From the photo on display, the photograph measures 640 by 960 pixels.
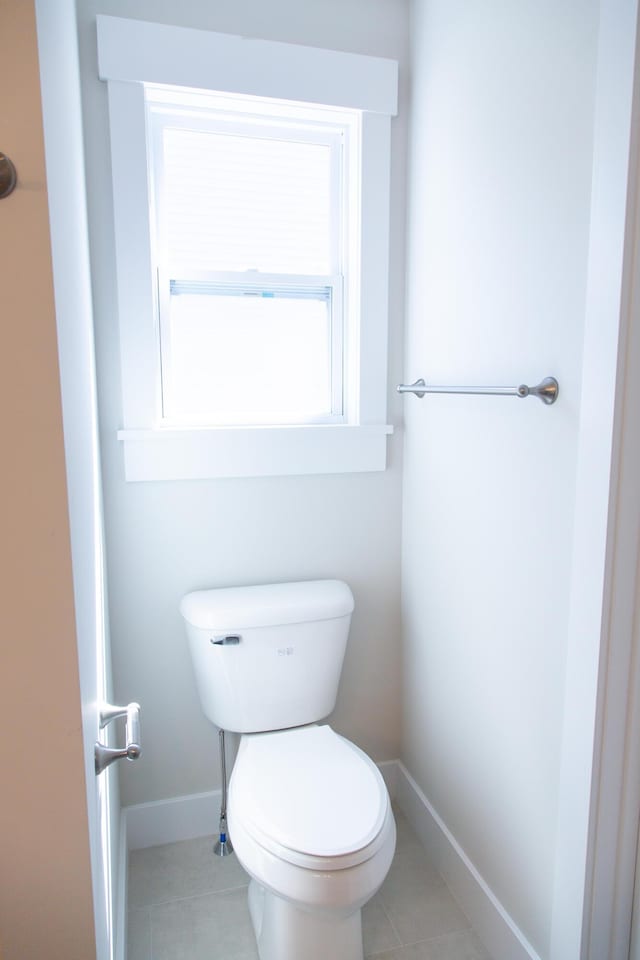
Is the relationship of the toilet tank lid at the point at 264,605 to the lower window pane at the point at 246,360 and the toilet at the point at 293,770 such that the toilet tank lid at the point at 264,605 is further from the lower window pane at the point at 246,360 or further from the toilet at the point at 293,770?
the lower window pane at the point at 246,360

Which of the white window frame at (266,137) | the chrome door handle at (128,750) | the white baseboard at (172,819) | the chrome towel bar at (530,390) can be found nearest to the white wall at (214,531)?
the white baseboard at (172,819)

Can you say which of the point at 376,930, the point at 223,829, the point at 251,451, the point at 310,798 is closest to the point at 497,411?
the point at 251,451

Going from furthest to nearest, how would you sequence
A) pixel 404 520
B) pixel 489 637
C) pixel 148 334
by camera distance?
pixel 404 520 → pixel 148 334 → pixel 489 637

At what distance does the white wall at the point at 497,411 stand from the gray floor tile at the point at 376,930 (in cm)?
26

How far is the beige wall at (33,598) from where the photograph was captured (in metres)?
0.51

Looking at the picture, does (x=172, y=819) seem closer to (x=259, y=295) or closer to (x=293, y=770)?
(x=293, y=770)

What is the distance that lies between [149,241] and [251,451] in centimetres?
59

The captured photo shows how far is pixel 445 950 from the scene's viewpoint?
1.47m

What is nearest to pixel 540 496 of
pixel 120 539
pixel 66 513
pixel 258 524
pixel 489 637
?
pixel 489 637

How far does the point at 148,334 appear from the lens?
1.61 meters

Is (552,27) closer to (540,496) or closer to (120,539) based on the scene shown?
(540,496)

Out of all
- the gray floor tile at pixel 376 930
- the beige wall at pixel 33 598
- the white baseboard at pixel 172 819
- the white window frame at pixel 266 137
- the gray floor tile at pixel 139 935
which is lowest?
the gray floor tile at pixel 376 930

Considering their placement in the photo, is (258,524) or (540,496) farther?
(258,524)

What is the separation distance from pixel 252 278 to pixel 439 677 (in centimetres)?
121
